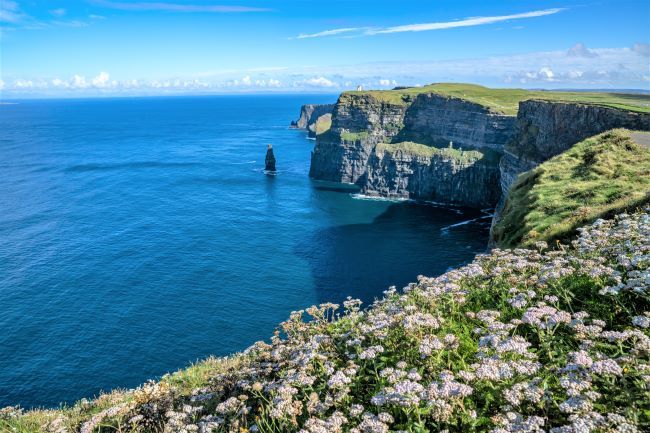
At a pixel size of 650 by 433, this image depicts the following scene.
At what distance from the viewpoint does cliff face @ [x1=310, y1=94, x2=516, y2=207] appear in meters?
114

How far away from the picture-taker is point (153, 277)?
215 feet

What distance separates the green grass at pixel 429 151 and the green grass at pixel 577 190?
75826mm

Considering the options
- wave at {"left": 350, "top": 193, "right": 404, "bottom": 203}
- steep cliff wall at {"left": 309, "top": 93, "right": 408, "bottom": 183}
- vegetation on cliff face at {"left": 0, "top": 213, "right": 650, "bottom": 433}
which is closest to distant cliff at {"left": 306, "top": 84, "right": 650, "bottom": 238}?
steep cliff wall at {"left": 309, "top": 93, "right": 408, "bottom": 183}

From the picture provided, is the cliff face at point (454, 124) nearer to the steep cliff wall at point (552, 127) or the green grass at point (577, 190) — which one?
the steep cliff wall at point (552, 127)

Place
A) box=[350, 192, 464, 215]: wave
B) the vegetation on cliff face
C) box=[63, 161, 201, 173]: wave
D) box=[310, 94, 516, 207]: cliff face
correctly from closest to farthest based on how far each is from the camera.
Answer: the vegetation on cliff face → box=[350, 192, 464, 215]: wave → box=[310, 94, 516, 207]: cliff face → box=[63, 161, 201, 173]: wave

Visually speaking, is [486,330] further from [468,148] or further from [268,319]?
[468,148]

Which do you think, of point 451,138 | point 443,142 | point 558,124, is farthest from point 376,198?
point 558,124

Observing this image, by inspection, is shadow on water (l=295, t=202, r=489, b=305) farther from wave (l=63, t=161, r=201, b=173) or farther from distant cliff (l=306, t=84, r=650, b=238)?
wave (l=63, t=161, r=201, b=173)

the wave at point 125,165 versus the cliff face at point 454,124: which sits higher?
the cliff face at point 454,124

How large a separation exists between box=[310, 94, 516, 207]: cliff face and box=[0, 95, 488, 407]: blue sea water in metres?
9.50

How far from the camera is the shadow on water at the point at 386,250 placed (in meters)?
63.0

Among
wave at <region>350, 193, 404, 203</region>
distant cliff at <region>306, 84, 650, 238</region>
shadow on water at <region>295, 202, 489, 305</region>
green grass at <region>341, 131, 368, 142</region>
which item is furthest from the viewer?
green grass at <region>341, 131, 368, 142</region>

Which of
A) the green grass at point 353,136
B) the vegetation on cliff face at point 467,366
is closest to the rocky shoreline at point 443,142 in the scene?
the green grass at point 353,136

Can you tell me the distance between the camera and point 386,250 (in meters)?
77.7
